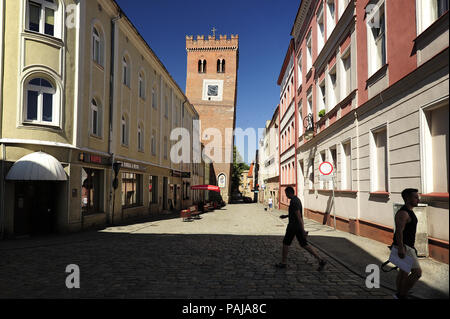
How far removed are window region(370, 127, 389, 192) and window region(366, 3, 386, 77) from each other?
2060 millimetres

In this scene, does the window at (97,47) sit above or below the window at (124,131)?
above

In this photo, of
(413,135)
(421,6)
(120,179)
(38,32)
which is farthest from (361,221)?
(38,32)

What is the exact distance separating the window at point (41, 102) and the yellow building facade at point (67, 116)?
1.3 inches

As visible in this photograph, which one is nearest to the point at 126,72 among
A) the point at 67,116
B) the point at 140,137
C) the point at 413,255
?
the point at 140,137

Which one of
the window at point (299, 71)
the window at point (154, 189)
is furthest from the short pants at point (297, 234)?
the window at point (299, 71)

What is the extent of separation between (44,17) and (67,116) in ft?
12.3

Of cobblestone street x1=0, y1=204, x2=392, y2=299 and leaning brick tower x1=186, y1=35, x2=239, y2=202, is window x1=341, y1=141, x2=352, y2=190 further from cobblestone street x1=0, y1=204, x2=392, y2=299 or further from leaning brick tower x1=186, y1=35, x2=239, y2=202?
leaning brick tower x1=186, y1=35, x2=239, y2=202

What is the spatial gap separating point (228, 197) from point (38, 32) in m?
47.6

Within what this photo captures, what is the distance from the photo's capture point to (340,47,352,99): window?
1391 cm

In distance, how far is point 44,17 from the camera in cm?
1309

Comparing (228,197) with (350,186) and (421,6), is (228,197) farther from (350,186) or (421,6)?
(421,6)

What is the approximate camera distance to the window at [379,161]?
412 inches

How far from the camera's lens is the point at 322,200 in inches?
689

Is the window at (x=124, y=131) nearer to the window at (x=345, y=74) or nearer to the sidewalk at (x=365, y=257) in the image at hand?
the sidewalk at (x=365, y=257)
